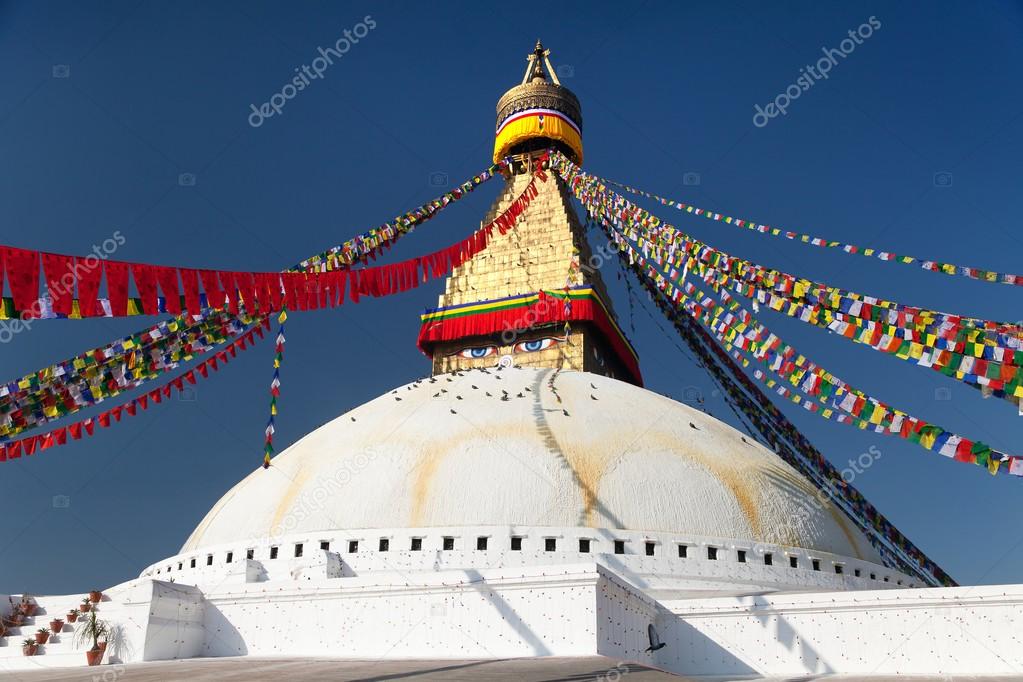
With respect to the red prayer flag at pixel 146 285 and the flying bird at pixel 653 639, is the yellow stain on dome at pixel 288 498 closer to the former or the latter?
the red prayer flag at pixel 146 285

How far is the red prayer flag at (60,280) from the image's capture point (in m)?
7.36

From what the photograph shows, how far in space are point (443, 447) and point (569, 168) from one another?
1138 centimetres

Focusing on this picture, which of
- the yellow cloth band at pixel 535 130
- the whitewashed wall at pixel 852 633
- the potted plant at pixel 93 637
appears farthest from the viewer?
the yellow cloth band at pixel 535 130

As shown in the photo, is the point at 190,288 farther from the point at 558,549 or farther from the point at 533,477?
the point at 558,549

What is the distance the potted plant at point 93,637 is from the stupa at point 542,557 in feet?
0.52

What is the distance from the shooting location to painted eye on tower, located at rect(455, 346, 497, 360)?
65.5 ft

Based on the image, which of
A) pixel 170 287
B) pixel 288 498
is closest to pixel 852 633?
pixel 288 498

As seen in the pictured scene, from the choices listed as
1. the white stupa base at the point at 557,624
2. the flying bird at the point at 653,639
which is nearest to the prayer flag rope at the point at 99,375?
the white stupa base at the point at 557,624

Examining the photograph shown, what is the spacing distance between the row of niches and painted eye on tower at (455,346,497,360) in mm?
8357

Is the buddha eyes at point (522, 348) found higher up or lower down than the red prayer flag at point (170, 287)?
higher up

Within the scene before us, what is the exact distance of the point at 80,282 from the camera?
782 centimetres

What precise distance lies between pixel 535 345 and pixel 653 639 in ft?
31.7

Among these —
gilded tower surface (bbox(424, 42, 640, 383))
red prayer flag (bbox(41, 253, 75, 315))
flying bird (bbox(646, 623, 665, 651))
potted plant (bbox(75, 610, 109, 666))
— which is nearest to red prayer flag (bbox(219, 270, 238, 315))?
red prayer flag (bbox(41, 253, 75, 315))

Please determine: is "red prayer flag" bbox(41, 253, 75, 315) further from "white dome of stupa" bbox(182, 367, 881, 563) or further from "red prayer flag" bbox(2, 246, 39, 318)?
"white dome of stupa" bbox(182, 367, 881, 563)
